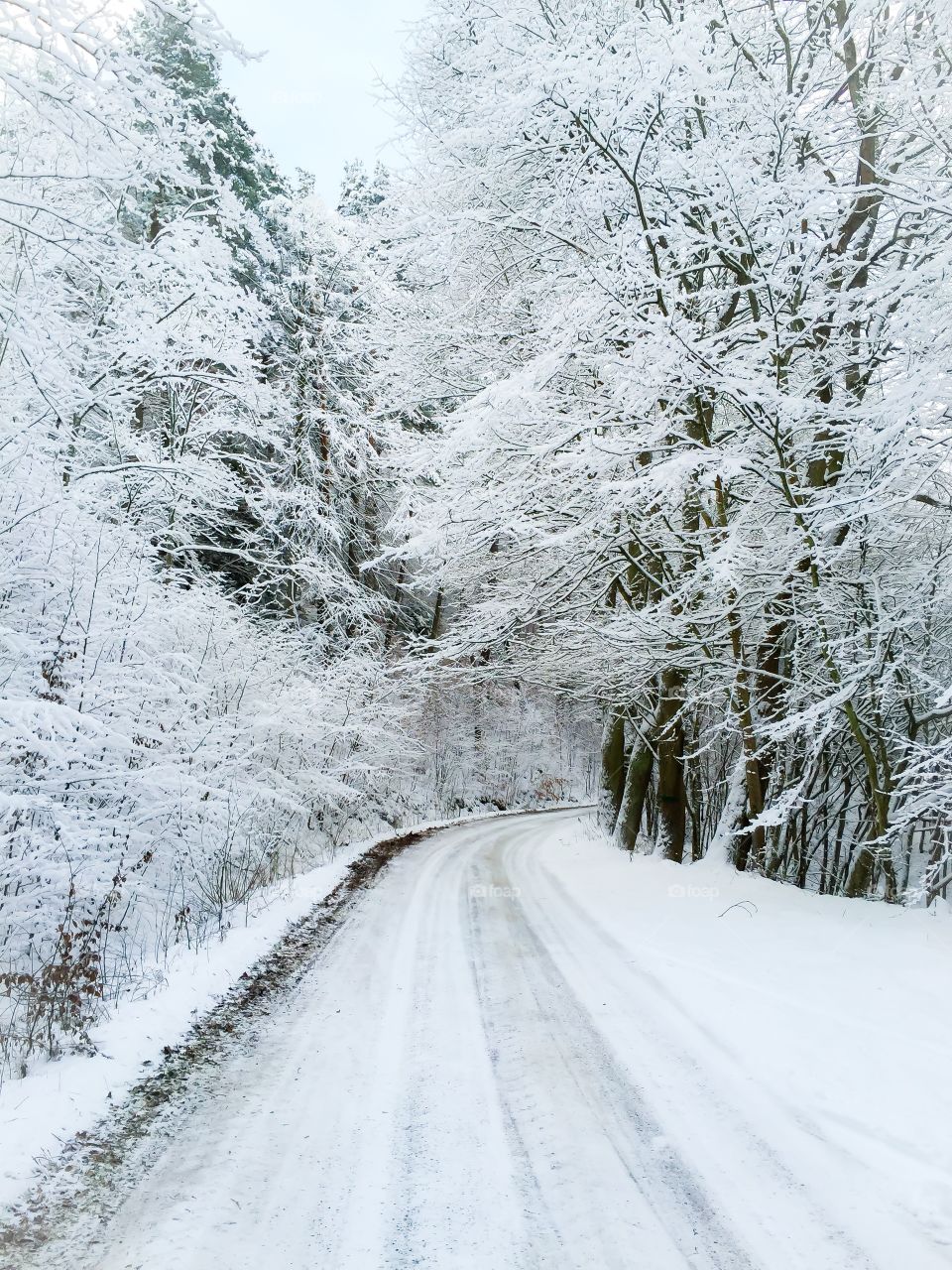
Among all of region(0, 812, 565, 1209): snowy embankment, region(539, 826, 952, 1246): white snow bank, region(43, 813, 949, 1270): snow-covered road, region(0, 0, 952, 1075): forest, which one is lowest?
region(0, 812, 565, 1209): snowy embankment

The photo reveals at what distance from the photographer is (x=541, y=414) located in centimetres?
809

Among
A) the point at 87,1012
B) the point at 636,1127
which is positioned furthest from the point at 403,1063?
the point at 87,1012

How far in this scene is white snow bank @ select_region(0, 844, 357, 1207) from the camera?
118 inches

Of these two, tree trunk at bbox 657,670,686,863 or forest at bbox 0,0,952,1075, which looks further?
tree trunk at bbox 657,670,686,863

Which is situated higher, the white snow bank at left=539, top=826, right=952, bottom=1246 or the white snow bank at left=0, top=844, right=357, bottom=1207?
the white snow bank at left=539, top=826, right=952, bottom=1246

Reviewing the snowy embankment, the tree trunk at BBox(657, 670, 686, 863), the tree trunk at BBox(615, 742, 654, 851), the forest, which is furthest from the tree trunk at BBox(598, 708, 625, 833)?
the snowy embankment

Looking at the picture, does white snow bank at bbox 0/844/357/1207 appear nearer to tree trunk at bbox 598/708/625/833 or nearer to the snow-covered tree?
the snow-covered tree

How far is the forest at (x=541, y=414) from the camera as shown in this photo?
5.20 metres

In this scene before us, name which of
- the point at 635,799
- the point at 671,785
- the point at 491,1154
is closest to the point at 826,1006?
the point at 491,1154

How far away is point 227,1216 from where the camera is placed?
8.64 ft

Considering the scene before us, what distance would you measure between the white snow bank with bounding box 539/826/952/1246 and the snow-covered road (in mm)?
135

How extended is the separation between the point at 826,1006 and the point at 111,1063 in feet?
14.5

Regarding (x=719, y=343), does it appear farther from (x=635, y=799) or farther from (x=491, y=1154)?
(x=635, y=799)

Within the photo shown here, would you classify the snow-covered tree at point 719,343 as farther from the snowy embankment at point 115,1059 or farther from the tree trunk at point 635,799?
the snowy embankment at point 115,1059
